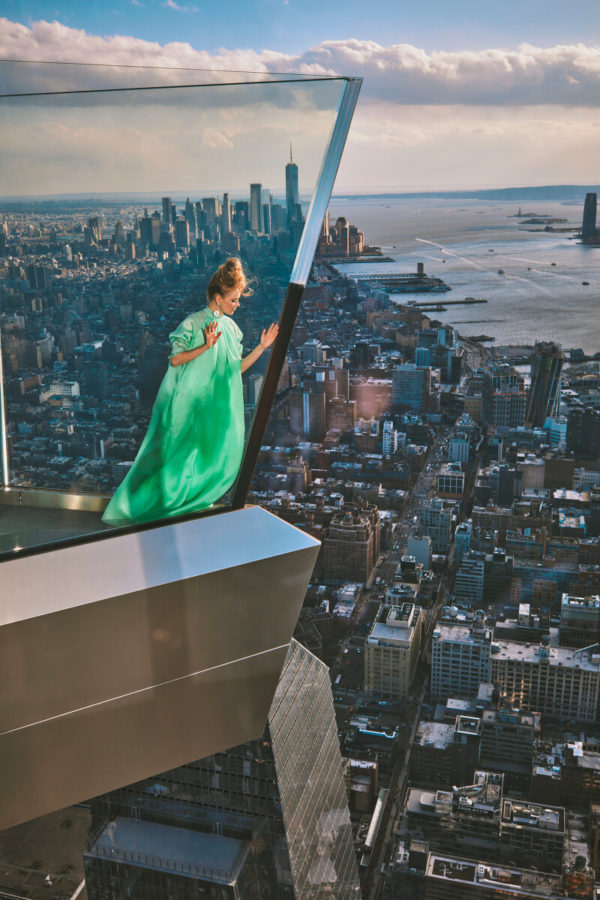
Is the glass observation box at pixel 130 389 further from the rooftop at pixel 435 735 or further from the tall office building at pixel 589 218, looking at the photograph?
the tall office building at pixel 589 218

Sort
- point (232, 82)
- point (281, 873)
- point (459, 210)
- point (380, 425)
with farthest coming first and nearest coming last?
point (459, 210), point (380, 425), point (281, 873), point (232, 82)

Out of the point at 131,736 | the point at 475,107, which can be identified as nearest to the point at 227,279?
the point at 131,736

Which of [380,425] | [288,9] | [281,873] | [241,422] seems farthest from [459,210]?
[241,422]

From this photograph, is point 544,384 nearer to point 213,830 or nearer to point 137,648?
point 213,830

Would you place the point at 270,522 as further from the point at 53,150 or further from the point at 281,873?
the point at 281,873

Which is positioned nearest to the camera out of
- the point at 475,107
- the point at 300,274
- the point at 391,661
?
the point at 300,274

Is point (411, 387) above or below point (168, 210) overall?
below
